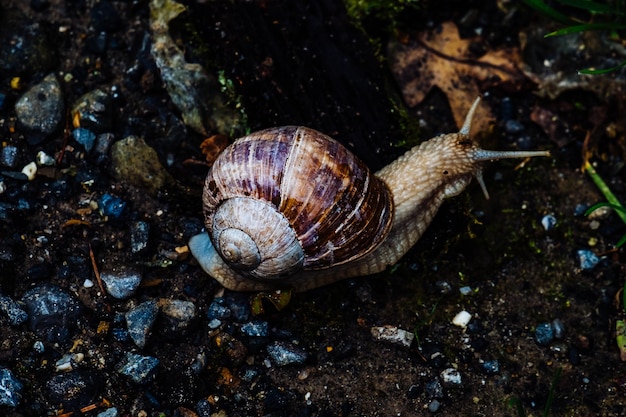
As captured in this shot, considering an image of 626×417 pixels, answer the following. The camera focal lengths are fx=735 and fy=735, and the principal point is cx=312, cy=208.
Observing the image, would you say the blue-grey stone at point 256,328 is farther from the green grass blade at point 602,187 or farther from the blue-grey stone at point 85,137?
the green grass blade at point 602,187

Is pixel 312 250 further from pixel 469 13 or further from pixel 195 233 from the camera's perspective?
pixel 469 13

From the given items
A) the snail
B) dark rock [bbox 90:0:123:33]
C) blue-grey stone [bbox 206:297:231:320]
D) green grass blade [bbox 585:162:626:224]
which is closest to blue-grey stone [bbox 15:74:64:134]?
dark rock [bbox 90:0:123:33]

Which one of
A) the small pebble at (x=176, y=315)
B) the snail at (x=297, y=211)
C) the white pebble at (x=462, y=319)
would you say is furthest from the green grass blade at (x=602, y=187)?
the small pebble at (x=176, y=315)

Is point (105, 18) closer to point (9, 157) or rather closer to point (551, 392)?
point (9, 157)

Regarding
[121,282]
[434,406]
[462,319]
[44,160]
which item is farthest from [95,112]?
[434,406]

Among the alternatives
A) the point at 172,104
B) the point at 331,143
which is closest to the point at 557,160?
the point at 331,143
